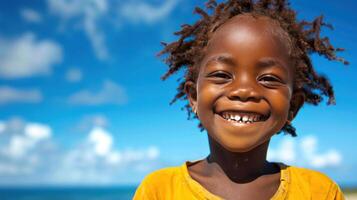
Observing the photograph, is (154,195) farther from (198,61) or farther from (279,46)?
(279,46)

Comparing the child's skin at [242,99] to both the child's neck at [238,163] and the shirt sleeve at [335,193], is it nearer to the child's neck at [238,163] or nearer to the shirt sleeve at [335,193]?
the child's neck at [238,163]

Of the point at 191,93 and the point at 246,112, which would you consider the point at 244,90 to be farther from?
the point at 191,93

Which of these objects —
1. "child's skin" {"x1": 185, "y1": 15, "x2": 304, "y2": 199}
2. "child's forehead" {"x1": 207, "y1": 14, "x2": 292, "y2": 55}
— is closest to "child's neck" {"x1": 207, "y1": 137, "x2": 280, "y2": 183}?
"child's skin" {"x1": 185, "y1": 15, "x2": 304, "y2": 199}

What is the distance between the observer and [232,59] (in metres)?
2.75

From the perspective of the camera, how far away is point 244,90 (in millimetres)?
2686

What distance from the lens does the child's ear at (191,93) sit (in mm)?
3254

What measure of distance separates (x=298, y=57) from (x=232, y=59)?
0.67m

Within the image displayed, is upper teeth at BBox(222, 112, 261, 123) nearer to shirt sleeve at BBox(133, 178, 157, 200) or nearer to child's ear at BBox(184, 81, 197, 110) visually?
child's ear at BBox(184, 81, 197, 110)

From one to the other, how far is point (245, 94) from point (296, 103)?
770mm

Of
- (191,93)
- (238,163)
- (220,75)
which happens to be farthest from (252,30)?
(238,163)

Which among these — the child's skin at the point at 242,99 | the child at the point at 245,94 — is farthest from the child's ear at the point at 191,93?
the child's skin at the point at 242,99

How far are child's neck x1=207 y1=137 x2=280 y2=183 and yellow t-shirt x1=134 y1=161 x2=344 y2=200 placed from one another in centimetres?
18

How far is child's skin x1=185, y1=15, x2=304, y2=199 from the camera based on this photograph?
107 inches

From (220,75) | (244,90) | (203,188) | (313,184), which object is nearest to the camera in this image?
(244,90)
